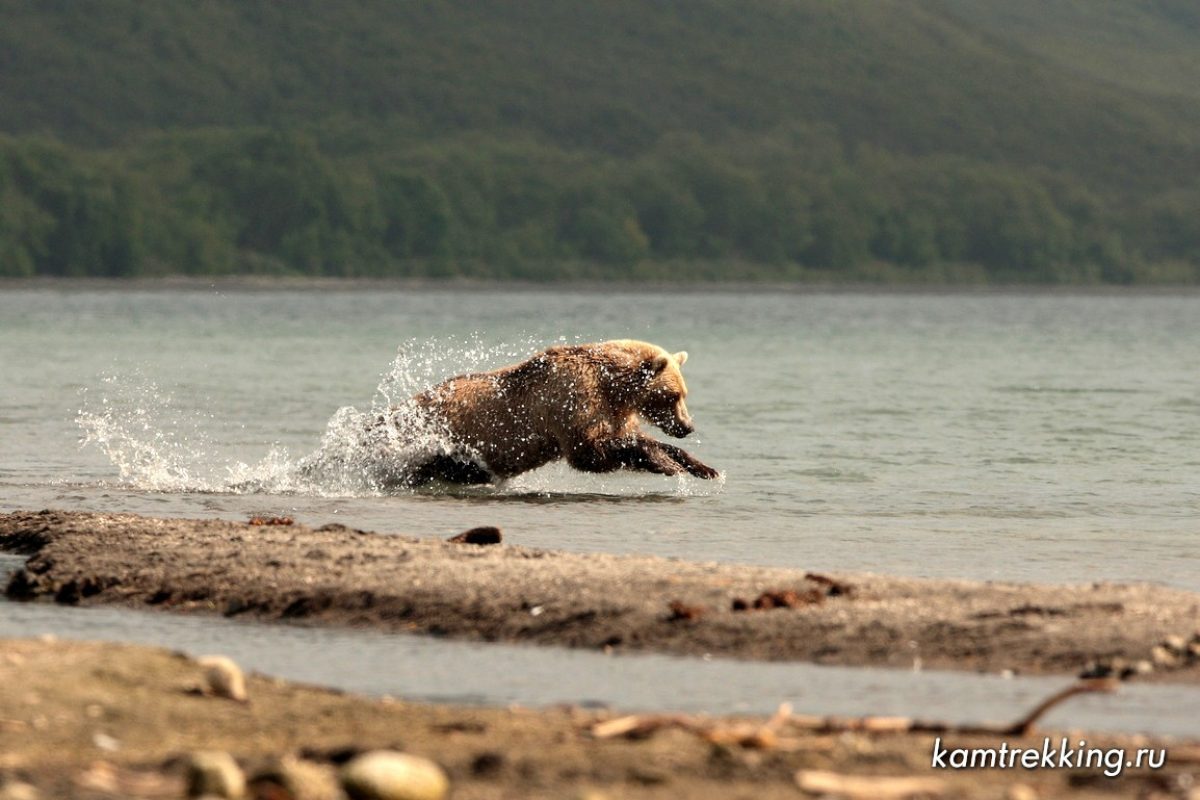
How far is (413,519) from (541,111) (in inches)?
5794

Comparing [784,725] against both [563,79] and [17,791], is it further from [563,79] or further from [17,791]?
[563,79]

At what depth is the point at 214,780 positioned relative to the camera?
234 inches

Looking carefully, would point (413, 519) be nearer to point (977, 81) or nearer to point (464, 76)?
point (464, 76)

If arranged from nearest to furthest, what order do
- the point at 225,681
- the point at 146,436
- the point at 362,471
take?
the point at 225,681 < the point at 362,471 < the point at 146,436

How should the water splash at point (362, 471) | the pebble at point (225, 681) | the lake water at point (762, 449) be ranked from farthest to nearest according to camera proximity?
the water splash at point (362, 471), the lake water at point (762, 449), the pebble at point (225, 681)

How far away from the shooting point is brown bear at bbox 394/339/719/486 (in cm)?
Answer: 1521

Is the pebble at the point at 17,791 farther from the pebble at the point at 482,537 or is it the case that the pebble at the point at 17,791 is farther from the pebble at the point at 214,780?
the pebble at the point at 482,537

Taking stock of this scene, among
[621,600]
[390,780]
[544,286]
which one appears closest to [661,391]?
[621,600]

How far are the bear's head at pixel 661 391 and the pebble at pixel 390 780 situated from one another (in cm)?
923

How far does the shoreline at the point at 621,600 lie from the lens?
28.1ft

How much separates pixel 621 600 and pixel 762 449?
11.0 metres

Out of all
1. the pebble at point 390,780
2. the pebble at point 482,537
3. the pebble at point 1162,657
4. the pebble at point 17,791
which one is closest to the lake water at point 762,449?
the pebble at point 482,537

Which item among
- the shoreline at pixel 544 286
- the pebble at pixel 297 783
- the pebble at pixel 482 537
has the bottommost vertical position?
the shoreline at pixel 544 286

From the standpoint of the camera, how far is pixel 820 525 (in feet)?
45.3
